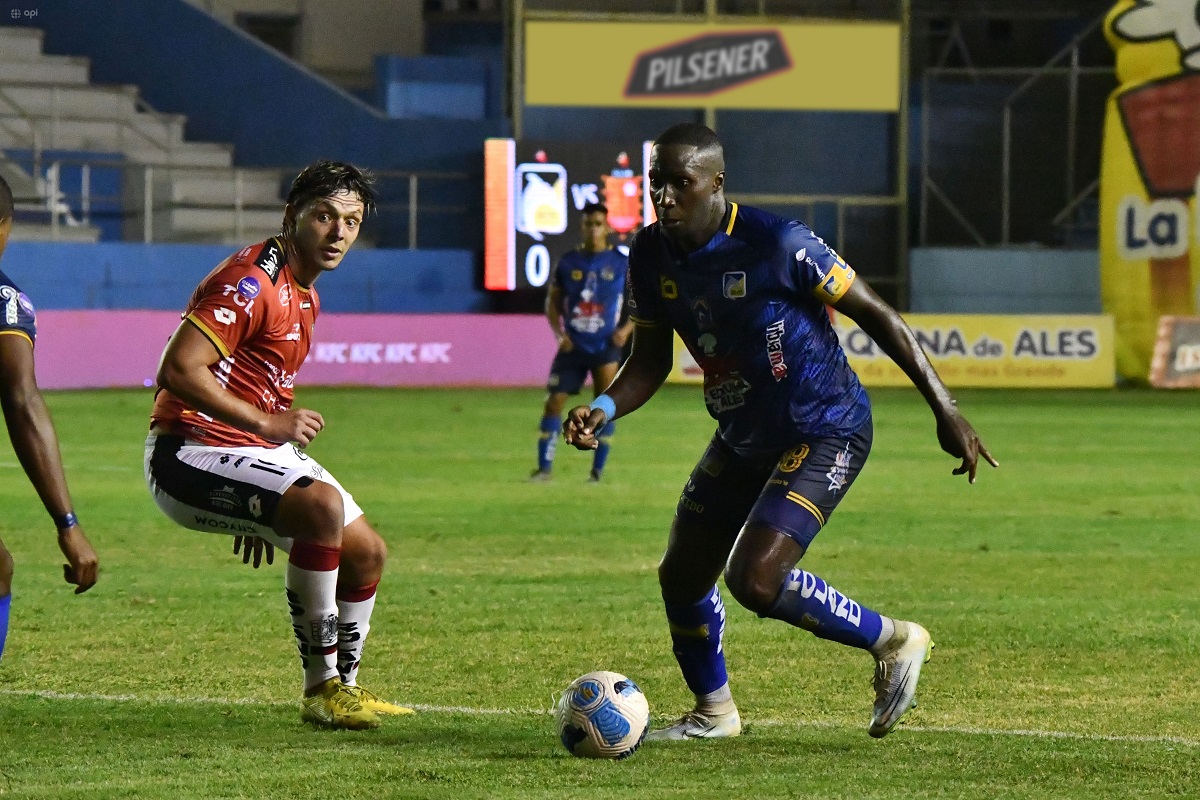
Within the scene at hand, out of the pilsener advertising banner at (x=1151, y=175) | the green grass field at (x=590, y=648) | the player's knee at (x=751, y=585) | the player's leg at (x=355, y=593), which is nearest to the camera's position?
the green grass field at (x=590, y=648)

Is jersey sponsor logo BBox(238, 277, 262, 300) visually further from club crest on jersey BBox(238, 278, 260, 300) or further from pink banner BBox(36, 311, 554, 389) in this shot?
pink banner BBox(36, 311, 554, 389)

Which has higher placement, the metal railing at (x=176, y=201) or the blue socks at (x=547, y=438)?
the metal railing at (x=176, y=201)

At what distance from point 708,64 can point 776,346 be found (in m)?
28.1

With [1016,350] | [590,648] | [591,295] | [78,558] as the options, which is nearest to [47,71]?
[1016,350]

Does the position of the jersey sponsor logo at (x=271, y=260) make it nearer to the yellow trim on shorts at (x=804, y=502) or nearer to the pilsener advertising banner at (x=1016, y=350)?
the yellow trim on shorts at (x=804, y=502)

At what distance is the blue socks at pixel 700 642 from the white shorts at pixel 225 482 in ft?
4.10

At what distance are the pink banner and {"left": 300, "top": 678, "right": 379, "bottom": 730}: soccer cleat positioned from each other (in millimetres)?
21314

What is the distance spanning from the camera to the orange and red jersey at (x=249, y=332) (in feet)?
20.7

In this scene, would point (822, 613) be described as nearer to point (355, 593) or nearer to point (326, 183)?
point (355, 593)

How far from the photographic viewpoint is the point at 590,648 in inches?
321

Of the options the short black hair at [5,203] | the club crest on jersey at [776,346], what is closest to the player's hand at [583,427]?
the club crest on jersey at [776,346]

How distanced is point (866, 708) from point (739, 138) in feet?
97.2

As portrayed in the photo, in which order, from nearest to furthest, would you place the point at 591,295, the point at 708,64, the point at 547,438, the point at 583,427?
the point at 583,427 → the point at 547,438 → the point at 591,295 → the point at 708,64

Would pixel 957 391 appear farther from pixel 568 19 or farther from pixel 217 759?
pixel 217 759
